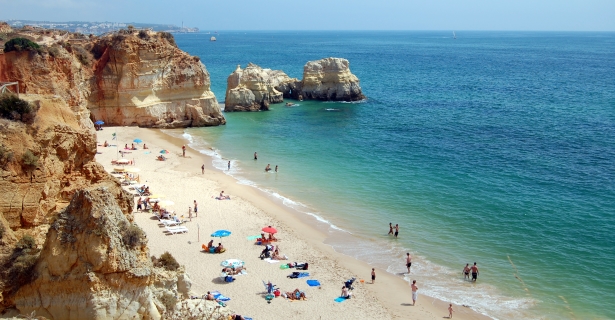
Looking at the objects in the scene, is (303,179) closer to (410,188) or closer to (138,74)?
(410,188)

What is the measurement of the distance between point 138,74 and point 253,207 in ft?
71.8

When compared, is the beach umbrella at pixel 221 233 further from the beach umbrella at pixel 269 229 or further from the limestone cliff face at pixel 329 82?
the limestone cliff face at pixel 329 82

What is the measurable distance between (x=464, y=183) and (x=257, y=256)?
54.5 ft

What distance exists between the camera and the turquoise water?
914 inches

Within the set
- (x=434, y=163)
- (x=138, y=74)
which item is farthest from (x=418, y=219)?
(x=138, y=74)

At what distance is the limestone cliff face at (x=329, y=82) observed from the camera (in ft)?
231

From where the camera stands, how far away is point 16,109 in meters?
13.5

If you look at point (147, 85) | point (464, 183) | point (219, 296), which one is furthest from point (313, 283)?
point (147, 85)

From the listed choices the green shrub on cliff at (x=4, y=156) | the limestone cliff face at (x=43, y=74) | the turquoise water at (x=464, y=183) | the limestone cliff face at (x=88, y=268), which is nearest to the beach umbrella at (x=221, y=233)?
the turquoise water at (x=464, y=183)

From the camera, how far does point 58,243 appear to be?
36.8 feet

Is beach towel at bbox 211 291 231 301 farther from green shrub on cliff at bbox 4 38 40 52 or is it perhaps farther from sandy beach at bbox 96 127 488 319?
green shrub on cliff at bbox 4 38 40 52

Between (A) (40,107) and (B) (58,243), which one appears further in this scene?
(A) (40,107)

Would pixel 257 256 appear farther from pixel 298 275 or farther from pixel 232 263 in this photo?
pixel 298 275

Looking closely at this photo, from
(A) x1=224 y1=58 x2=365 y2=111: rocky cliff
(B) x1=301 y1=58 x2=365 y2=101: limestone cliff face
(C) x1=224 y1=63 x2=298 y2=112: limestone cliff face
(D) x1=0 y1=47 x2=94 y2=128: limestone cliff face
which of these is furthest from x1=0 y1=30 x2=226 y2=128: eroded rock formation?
(B) x1=301 y1=58 x2=365 y2=101: limestone cliff face
